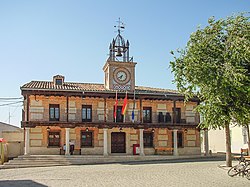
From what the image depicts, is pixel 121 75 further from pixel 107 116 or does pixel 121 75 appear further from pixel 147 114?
pixel 147 114

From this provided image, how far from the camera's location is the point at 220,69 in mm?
16219

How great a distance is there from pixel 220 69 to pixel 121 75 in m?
15.6

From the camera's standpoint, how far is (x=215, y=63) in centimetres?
1656

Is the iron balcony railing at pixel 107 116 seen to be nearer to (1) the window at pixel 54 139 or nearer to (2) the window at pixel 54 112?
(2) the window at pixel 54 112

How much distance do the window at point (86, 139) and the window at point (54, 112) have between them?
8.10ft


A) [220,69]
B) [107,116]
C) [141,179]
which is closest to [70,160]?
[107,116]

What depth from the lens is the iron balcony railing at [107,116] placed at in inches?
1137

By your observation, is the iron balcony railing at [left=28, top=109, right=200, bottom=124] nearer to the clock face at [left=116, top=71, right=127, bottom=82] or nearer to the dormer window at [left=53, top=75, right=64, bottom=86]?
the dormer window at [left=53, top=75, right=64, bottom=86]

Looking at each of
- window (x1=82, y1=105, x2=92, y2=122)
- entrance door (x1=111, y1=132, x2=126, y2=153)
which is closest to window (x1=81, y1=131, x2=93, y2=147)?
window (x1=82, y1=105, x2=92, y2=122)

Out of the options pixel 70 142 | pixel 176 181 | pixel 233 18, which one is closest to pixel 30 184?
pixel 176 181

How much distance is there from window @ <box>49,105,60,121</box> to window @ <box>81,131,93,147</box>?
247 centimetres

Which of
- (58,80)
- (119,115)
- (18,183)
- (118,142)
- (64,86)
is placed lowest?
(18,183)

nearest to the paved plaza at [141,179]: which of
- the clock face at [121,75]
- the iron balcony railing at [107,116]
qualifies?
the iron balcony railing at [107,116]

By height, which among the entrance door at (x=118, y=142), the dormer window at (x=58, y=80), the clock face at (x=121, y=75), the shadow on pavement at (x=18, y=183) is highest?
the clock face at (x=121, y=75)
